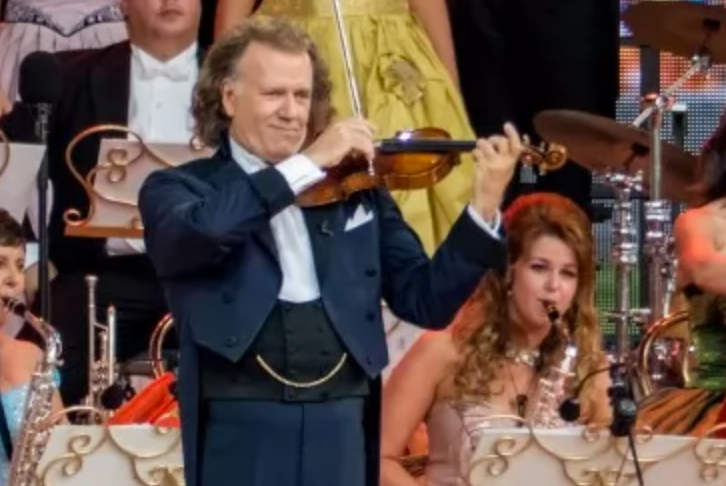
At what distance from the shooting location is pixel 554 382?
5.35 m

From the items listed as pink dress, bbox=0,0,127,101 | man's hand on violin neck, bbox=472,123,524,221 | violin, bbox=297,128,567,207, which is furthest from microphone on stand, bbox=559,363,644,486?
pink dress, bbox=0,0,127,101

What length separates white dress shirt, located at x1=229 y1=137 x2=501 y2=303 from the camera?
13.1 ft

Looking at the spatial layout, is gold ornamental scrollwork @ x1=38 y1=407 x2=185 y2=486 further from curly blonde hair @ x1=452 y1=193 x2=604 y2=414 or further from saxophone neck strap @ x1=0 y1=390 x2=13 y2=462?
curly blonde hair @ x1=452 y1=193 x2=604 y2=414

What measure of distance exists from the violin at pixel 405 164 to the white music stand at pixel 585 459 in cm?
70

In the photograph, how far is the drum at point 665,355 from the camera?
17.6 feet

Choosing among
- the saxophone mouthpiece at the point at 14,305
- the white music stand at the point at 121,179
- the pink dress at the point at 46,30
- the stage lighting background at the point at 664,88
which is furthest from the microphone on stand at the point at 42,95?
the stage lighting background at the point at 664,88

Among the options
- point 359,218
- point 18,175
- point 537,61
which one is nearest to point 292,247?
point 359,218

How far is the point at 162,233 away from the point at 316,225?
0.89ft

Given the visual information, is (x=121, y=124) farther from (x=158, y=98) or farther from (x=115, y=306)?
(x=115, y=306)

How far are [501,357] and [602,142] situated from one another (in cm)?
86

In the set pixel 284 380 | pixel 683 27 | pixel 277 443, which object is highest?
pixel 683 27

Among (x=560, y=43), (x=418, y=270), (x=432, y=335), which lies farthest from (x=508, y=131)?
(x=560, y=43)

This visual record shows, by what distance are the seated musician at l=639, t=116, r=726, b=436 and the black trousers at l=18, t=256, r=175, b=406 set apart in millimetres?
1544

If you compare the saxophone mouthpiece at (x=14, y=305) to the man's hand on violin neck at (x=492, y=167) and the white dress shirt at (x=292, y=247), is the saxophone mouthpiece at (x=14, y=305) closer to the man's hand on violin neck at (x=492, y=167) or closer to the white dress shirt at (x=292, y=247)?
the white dress shirt at (x=292, y=247)
